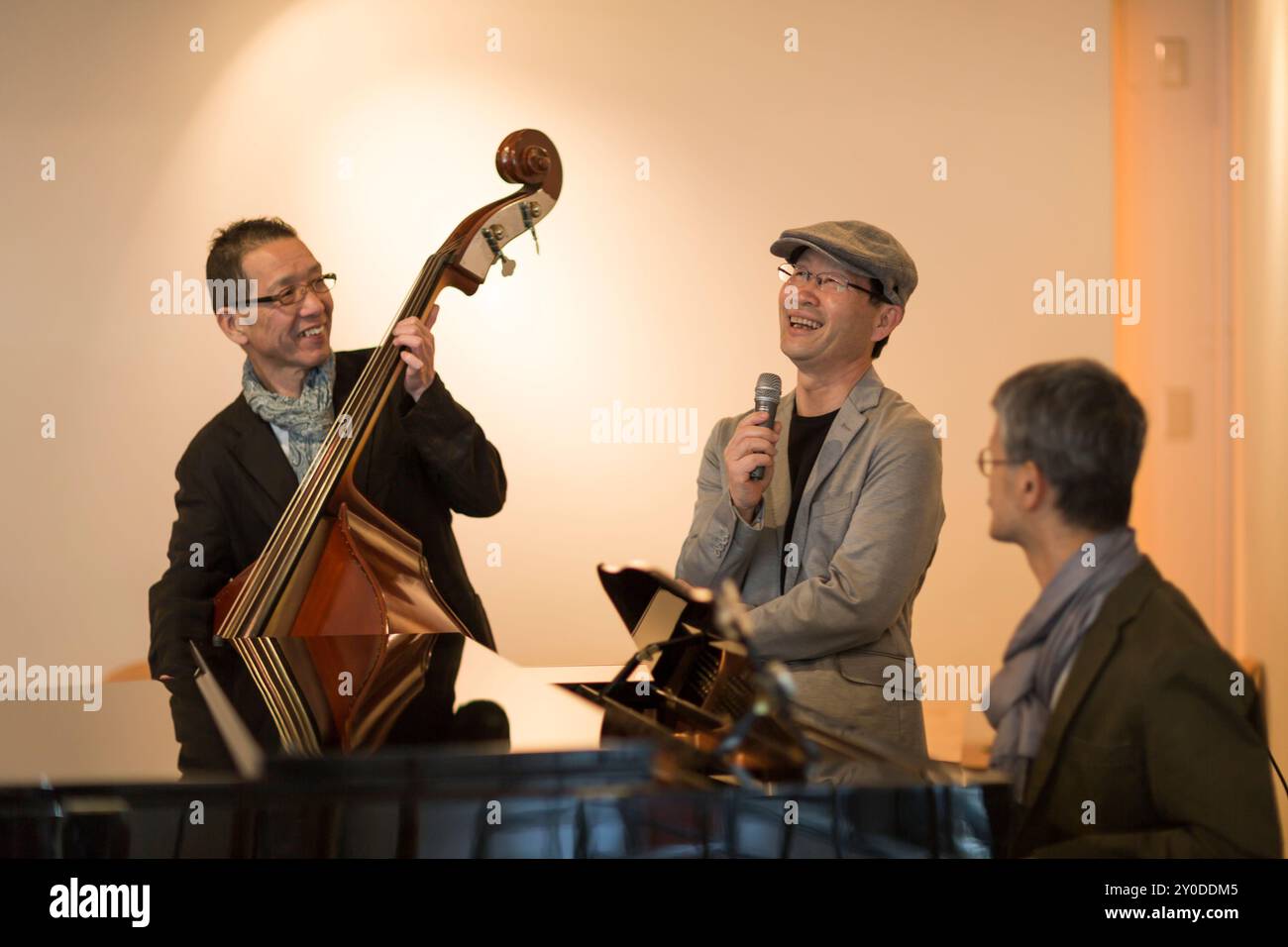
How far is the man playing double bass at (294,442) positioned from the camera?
284 centimetres

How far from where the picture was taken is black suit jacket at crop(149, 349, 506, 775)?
9.30ft

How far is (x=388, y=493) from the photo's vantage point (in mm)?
2953

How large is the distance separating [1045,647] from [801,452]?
1425 millimetres

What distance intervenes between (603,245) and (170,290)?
1.56 metres

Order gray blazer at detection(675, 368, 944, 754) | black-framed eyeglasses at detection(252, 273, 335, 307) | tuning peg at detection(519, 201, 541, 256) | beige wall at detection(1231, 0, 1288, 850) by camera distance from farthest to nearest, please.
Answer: beige wall at detection(1231, 0, 1288, 850)
black-framed eyeglasses at detection(252, 273, 335, 307)
tuning peg at detection(519, 201, 541, 256)
gray blazer at detection(675, 368, 944, 754)

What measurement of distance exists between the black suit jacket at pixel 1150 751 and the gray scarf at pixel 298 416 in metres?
2.09

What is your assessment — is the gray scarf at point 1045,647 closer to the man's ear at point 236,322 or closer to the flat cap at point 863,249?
the flat cap at point 863,249

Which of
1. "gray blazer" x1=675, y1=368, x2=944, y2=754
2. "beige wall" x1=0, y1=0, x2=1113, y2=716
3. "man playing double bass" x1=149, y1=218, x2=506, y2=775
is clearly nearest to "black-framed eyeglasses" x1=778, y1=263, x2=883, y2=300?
"gray blazer" x1=675, y1=368, x2=944, y2=754

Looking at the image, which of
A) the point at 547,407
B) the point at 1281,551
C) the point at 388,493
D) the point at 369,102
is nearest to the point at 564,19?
the point at 369,102

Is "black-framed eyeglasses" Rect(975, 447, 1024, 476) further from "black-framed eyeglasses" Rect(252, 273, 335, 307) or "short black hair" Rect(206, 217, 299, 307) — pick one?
"short black hair" Rect(206, 217, 299, 307)

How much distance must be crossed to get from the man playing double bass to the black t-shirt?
719 mm

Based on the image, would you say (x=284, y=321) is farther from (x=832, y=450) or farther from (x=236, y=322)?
(x=832, y=450)

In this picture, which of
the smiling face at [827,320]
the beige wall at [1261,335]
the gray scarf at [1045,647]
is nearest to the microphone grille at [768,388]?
the smiling face at [827,320]
